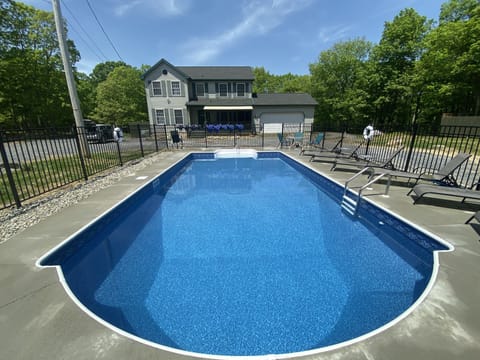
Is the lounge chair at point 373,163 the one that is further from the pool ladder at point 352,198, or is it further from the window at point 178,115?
the window at point 178,115

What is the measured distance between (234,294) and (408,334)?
2.00 m

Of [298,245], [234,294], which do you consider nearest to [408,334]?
[234,294]

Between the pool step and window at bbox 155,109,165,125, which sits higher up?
window at bbox 155,109,165,125

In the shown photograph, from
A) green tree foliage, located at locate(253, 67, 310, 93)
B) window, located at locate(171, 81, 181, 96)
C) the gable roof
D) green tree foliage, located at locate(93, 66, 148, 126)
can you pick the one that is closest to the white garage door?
the gable roof

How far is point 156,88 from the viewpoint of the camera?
22.4 m

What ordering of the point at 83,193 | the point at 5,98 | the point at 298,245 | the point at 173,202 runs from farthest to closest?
the point at 5,98 → the point at 173,202 → the point at 83,193 → the point at 298,245

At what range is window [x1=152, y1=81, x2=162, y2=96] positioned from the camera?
22.2m

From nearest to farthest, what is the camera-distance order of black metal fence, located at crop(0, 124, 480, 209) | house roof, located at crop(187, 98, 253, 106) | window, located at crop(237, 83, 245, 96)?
black metal fence, located at crop(0, 124, 480, 209) < house roof, located at crop(187, 98, 253, 106) < window, located at crop(237, 83, 245, 96)

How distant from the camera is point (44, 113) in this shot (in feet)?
84.5

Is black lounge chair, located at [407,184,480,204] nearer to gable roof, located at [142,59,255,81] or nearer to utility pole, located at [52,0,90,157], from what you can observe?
utility pole, located at [52,0,90,157]

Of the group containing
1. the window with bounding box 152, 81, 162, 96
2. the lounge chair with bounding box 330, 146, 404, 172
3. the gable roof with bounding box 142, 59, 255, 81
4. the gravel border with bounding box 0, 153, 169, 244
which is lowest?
the gravel border with bounding box 0, 153, 169, 244

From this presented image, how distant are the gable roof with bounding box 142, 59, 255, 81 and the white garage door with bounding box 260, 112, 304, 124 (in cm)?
460

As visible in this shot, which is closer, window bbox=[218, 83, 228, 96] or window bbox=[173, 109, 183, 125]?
window bbox=[173, 109, 183, 125]

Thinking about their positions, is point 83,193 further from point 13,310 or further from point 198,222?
point 13,310
